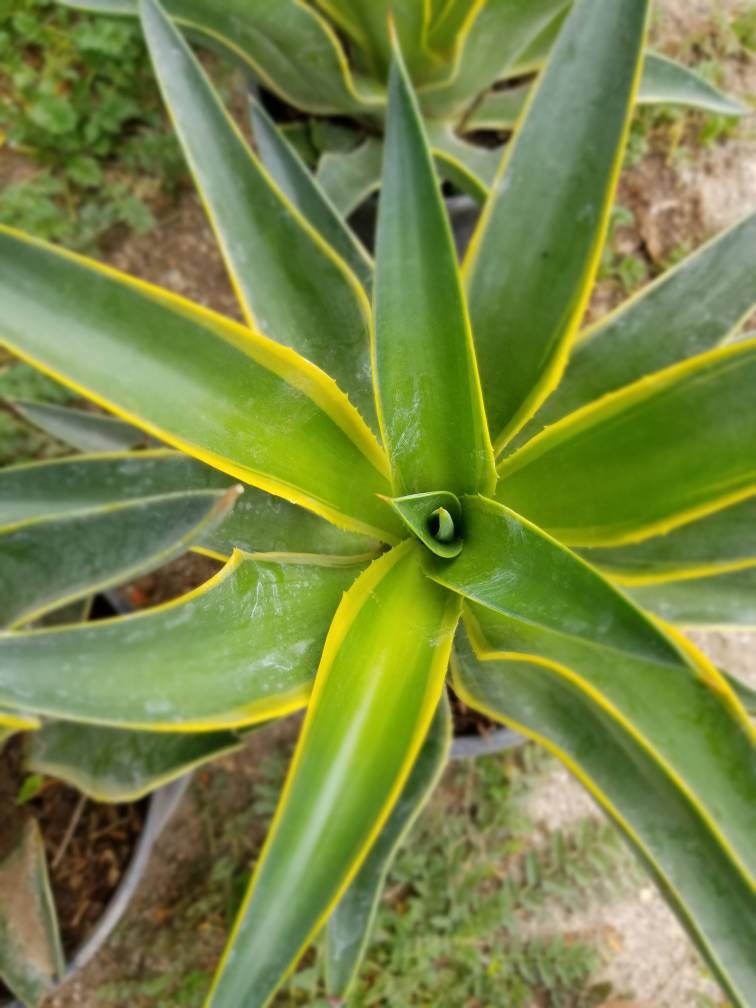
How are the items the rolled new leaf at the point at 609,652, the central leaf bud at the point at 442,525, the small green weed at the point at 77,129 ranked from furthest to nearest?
1. the small green weed at the point at 77,129
2. the central leaf bud at the point at 442,525
3. the rolled new leaf at the point at 609,652

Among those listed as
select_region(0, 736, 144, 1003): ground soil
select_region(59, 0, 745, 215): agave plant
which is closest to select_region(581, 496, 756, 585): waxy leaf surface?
select_region(59, 0, 745, 215): agave plant

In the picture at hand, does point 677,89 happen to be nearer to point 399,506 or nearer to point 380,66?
point 380,66

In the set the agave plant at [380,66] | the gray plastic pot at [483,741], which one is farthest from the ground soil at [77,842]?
the agave plant at [380,66]

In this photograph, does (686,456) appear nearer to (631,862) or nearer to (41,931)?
(41,931)

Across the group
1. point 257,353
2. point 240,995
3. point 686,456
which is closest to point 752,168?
point 686,456

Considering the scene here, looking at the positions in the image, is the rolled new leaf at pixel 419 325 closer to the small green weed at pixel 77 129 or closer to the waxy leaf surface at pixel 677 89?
the waxy leaf surface at pixel 677 89

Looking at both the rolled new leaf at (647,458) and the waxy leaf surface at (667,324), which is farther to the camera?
the waxy leaf surface at (667,324)

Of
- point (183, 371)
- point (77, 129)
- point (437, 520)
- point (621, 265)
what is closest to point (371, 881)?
point (437, 520)
